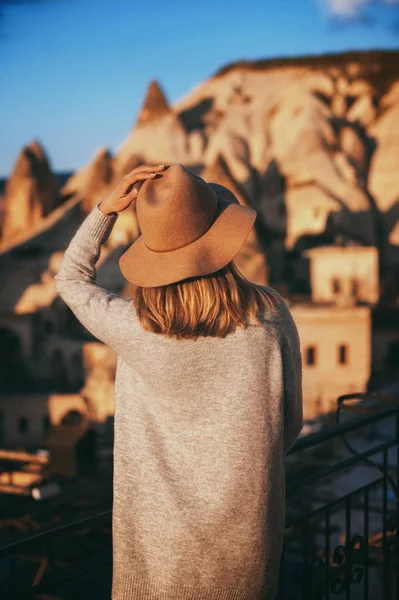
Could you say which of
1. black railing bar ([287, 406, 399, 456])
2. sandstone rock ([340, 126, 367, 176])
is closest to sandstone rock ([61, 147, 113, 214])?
sandstone rock ([340, 126, 367, 176])

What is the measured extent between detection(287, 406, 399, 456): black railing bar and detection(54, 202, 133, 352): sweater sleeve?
112cm

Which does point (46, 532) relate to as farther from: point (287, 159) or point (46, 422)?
point (287, 159)

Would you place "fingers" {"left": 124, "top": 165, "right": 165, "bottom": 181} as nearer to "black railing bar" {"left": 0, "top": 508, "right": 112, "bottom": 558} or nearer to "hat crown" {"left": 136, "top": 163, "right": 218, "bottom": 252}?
"hat crown" {"left": 136, "top": 163, "right": 218, "bottom": 252}

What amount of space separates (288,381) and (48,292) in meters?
33.4

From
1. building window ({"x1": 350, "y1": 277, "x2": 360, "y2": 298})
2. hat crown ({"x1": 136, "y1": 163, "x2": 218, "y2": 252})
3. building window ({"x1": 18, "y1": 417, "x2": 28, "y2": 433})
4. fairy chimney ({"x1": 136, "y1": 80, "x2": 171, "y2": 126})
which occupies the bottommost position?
building window ({"x1": 18, "y1": 417, "x2": 28, "y2": 433})

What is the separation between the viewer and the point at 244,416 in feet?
6.33

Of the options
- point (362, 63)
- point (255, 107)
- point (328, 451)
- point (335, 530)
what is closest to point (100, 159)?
point (255, 107)

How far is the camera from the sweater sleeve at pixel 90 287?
78.0 inches

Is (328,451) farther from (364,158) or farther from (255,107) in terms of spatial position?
(255,107)

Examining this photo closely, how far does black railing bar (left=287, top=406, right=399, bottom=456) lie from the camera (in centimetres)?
285

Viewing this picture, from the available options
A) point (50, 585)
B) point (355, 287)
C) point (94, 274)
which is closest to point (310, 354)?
point (355, 287)

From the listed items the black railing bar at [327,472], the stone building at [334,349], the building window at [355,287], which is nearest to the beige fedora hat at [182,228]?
the black railing bar at [327,472]

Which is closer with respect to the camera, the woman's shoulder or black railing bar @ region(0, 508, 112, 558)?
the woman's shoulder

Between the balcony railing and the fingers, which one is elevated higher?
the fingers
